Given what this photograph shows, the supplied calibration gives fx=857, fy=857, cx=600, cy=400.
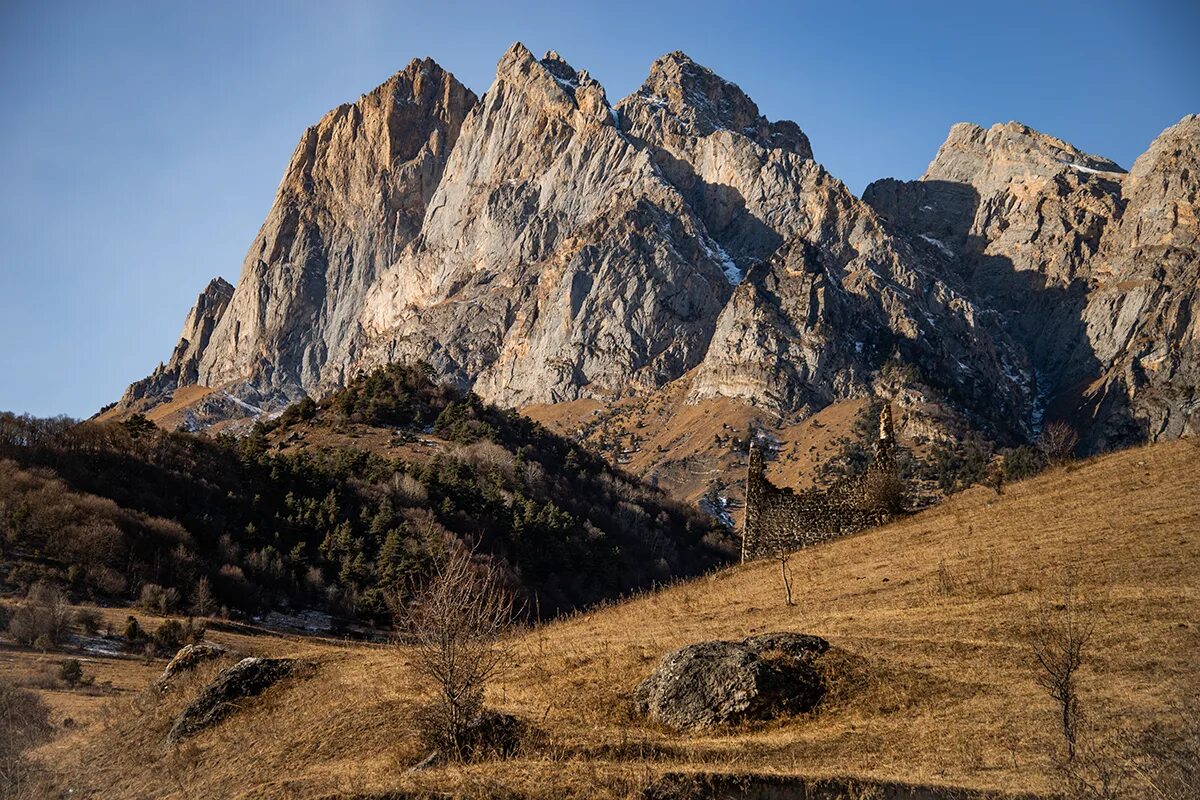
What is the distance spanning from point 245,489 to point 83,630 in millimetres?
35978

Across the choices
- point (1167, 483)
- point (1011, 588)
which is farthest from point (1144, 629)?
point (1167, 483)

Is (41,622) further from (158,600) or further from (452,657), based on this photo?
(452,657)

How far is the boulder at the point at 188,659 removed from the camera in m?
26.8

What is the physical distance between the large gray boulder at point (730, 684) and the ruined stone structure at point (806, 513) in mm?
26996

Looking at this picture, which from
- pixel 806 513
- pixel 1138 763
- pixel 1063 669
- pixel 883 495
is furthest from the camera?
pixel 806 513

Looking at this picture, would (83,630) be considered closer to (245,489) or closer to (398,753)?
(398,753)

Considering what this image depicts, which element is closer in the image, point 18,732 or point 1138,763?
point 1138,763

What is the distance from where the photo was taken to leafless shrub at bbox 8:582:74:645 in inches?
1379

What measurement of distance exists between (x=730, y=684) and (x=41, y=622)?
30.3 meters

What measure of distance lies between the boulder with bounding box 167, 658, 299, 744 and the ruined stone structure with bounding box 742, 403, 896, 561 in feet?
100

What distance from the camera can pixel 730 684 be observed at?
20844 millimetres

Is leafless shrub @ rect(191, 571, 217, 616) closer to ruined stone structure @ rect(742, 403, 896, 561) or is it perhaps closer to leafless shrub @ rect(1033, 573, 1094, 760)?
ruined stone structure @ rect(742, 403, 896, 561)

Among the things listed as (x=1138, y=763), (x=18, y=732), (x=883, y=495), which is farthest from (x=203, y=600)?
(x=1138, y=763)

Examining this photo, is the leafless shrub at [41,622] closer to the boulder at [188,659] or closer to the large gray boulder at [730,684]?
the boulder at [188,659]
